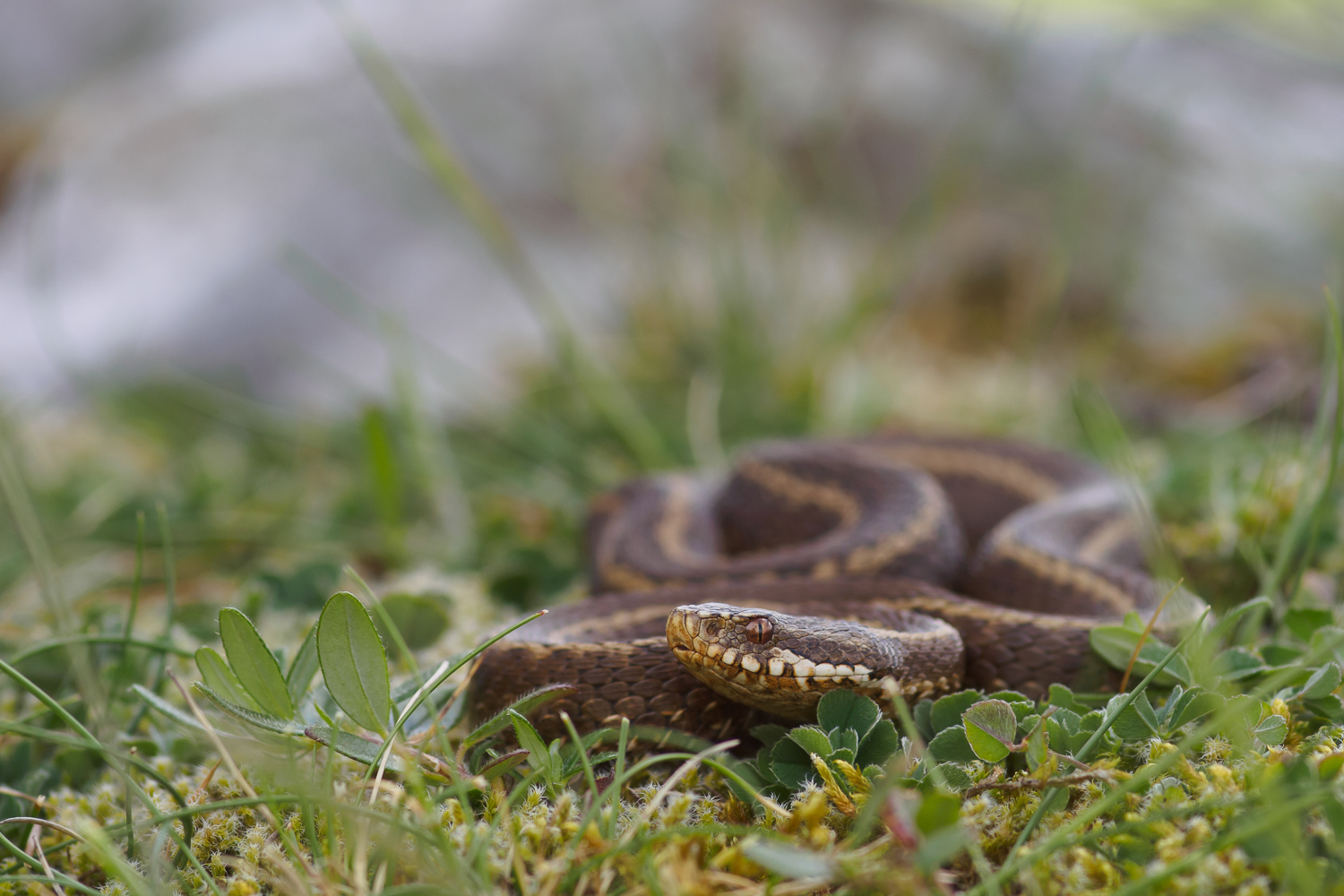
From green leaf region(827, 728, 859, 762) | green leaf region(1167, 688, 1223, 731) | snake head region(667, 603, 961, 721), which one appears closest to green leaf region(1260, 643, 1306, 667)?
green leaf region(1167, 688, 1223, 731)

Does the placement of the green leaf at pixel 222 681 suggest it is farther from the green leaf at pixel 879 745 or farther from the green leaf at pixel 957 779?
the green leaf at pixel 957 779

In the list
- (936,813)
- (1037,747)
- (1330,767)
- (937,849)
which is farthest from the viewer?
(1037,747)

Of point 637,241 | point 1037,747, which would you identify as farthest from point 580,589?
point 637,241

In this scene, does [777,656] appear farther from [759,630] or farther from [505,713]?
[505,713]

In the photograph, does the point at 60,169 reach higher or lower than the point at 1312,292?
higher

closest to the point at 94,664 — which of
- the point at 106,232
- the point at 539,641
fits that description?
the point at 539,641

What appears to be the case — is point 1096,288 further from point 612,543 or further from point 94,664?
point 94,664
